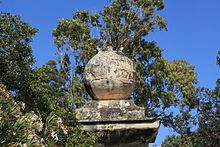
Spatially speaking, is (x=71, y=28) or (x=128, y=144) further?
(x=71, y=28)

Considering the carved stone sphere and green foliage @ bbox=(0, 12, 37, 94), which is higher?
green foliage @ bbox=(0, 12, 37, 94)

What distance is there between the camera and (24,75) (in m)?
9.02

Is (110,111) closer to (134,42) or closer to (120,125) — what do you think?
(120,125)

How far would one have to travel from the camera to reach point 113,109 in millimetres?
5055

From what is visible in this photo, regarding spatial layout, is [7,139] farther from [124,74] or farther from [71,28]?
[71,28]

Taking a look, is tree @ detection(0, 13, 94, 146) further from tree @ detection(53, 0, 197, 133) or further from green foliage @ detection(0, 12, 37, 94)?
tree @ detection(53, 0, 197, 133)

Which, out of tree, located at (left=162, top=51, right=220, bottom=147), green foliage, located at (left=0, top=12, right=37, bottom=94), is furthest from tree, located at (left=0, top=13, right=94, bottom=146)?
tree, located at (left=162, top=51, right=220, bottom=147)

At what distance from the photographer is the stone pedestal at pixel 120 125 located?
4812mm

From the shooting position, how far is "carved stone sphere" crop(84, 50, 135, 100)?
17.0ft

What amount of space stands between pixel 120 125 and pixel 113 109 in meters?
0.29

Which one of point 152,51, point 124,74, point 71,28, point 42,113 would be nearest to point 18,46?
point 42,113

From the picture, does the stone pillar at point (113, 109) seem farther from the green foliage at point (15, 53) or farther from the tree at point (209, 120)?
the tree at point (209, 120)

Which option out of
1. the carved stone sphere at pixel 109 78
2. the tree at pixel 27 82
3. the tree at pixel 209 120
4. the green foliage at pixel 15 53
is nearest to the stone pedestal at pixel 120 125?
the carved stone sphere at pixel 109 78

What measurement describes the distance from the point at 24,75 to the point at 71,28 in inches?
496
